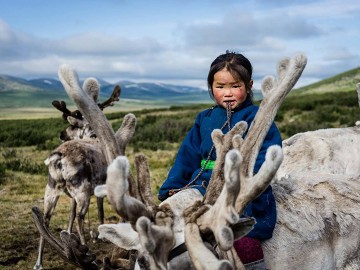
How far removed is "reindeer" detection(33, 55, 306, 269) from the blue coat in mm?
328

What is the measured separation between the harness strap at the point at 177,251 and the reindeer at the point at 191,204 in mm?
14

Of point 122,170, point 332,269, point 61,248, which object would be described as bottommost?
point 332,269

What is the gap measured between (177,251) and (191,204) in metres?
0.42

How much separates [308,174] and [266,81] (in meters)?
1.07

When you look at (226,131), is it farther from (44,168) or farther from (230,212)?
(44,168)

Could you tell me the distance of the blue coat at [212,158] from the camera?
11.1 ft

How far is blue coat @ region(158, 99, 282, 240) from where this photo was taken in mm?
3387

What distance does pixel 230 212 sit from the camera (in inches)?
102

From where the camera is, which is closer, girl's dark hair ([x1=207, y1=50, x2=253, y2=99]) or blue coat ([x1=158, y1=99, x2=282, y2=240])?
blue coat ([x1=158, y1=99, x2=282, y2=240])

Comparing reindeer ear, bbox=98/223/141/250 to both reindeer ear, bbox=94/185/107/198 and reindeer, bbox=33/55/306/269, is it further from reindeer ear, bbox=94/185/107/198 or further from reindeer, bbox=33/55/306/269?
reindeer ear, bbox=94/185/107/198

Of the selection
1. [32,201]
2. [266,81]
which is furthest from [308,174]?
[32,201]

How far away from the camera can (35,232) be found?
8703 mm

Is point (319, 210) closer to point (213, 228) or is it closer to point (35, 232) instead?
point (213, 228)

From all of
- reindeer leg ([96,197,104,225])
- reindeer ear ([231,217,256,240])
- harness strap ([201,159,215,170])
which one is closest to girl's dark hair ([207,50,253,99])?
harness strap ([201,159,215,170])
